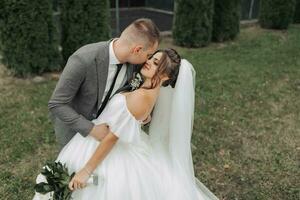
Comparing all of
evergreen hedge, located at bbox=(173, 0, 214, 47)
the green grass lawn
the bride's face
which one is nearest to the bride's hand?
the bride's face

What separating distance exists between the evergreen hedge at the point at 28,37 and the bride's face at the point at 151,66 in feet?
14.9

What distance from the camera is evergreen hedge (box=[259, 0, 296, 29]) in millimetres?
11898

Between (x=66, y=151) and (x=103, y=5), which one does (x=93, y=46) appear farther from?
(x=103, y=5)

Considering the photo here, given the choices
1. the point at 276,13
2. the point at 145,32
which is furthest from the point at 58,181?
the point at 276,13

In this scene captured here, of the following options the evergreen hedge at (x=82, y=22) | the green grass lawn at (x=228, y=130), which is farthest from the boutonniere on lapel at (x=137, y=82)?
the evergreen hedge at (x=82, y=22)

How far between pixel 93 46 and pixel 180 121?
82cm

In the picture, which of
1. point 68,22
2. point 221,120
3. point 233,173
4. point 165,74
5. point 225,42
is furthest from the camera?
point 225,42

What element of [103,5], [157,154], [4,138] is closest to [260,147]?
[157,154]

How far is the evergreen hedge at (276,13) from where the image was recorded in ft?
39.0

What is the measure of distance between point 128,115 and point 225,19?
8.09 m

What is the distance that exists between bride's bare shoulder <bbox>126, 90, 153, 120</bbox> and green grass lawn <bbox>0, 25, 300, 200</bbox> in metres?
1.95

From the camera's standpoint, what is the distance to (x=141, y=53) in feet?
8.21

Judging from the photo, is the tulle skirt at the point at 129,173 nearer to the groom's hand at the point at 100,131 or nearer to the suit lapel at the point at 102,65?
the groom's hand at the point at 100,131

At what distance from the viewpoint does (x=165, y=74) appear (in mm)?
2582
